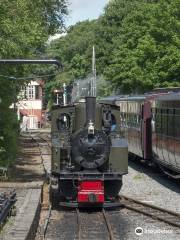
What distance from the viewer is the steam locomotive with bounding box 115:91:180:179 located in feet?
70.6

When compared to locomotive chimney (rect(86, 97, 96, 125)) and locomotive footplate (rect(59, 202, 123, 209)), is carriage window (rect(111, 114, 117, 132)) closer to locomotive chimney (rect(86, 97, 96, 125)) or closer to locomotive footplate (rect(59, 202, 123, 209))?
locomotive chimney (rect(86, 97, 96, 125))

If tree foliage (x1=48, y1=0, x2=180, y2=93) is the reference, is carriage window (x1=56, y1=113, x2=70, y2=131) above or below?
below

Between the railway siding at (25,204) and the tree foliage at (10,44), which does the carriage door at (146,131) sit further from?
the tree foliage at (10,44)

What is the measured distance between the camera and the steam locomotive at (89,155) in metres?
17.5

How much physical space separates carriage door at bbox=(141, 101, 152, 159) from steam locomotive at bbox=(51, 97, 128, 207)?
28.8 feet

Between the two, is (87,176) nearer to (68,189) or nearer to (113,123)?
(68,189)

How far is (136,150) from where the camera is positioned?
2994 cm

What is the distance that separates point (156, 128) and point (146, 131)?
105 inches

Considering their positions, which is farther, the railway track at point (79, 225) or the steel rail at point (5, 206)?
the railway track at point (79, 225)

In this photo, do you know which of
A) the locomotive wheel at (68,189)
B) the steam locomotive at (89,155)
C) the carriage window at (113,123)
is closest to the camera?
the steam locomotive at (89,155)

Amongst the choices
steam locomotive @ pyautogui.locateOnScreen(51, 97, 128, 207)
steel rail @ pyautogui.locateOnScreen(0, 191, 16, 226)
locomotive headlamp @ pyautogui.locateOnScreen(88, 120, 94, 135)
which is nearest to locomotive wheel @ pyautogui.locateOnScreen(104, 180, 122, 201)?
steam locomotive @ pyautogui.locateOnScreen(51, 97, 128, 207)

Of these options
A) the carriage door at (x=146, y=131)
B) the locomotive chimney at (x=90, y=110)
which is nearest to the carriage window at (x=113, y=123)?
the locomotive chimney at (x=90, y=110)

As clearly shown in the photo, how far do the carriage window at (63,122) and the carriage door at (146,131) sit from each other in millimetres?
8840

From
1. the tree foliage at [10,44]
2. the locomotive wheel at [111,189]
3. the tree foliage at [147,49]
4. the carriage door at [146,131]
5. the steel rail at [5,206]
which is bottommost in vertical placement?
the locomotive wheel at [111,189]
